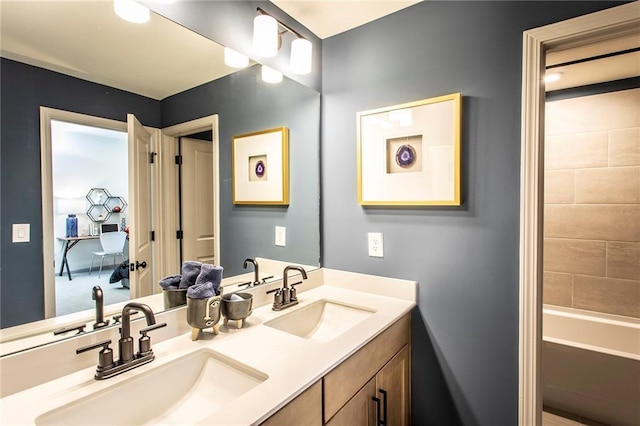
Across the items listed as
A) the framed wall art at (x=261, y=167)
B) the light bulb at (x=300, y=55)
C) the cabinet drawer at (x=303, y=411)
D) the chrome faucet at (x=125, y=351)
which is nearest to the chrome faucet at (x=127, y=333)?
the chrome faucet at (x=125, y=351)

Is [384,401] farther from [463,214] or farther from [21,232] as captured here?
[21,232]

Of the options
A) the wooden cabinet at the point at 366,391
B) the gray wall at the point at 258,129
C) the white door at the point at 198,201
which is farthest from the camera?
the gray wall at the point at 258,129

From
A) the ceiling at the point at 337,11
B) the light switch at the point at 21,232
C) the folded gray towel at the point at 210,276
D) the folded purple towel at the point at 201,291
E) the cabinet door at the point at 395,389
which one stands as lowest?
the cabinet door at the point at 395,389

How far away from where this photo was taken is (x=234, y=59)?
145cm

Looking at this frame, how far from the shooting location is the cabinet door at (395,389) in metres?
1.28

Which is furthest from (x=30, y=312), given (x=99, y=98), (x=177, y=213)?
(x=99, y=98)

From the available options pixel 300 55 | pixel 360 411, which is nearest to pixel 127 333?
pixel 360 411

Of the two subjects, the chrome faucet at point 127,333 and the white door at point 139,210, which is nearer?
the chrome faucet at point 127,333

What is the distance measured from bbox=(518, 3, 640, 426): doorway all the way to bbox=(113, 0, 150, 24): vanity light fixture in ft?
4.82

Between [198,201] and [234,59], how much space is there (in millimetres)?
678

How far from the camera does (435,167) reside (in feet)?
4.88

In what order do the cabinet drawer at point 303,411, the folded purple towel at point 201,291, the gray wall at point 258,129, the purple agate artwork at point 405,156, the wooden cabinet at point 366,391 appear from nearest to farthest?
the cabinet drawer at point 303,411
the wooden cabinet at point 366,391
the folded purple towel at point 201,291
the gray wall at point 258,129
the purple agate artwork at point 405,156

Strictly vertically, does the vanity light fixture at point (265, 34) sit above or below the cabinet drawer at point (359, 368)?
above

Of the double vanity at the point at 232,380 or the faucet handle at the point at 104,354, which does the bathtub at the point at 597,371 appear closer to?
the double vanity at the point at 232,380
